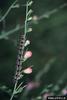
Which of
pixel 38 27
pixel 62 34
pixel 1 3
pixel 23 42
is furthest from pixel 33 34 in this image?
pixel 23 42

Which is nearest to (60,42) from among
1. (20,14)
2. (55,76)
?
(20,14)

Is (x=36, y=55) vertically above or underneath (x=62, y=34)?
underneath

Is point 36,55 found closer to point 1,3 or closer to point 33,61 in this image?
point 33,61

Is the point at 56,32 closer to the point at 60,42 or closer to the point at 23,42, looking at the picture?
the point at 60,42

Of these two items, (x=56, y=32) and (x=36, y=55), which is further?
(x=56, y=32)

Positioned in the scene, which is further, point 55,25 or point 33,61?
point 55,25

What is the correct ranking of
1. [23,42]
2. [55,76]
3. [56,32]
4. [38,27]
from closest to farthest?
[23,42] → [55,76] → [38,27] → [56,32]

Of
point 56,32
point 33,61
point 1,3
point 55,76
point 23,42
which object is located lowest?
point 23,42

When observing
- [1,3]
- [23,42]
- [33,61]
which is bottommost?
[23,42]

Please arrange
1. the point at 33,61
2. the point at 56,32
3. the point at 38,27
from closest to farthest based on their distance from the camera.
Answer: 1. the point at 33,61
2. the point at 38,27
3. the point at 56,32

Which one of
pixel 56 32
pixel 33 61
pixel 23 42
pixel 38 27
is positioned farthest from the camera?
pixel 56 32

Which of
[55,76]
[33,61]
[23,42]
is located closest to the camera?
[23,42]
